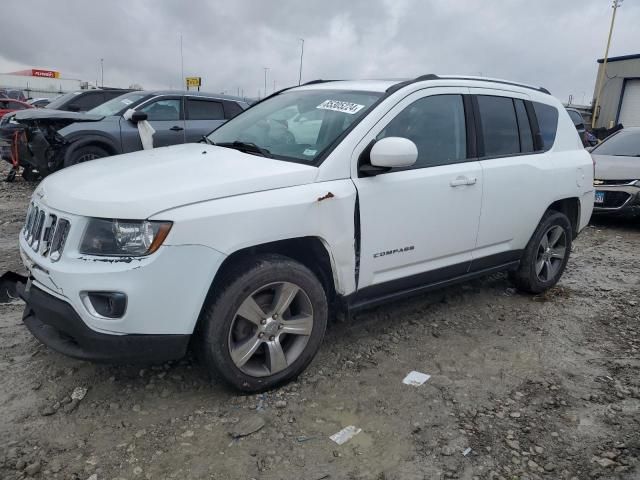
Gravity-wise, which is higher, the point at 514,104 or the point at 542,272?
the point at 514,104

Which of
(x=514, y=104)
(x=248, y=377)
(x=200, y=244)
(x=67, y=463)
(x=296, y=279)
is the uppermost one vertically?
(x=514, y=104)

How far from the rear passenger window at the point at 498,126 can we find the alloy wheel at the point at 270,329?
6.30 ft

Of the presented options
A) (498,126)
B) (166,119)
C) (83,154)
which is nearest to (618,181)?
(498,126)

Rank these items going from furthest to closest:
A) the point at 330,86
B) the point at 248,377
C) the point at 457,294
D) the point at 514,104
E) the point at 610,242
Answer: the point at 610,242 → the point at 457,294 → the point at 514,104 → the point at 330,86 → the point at 248,377

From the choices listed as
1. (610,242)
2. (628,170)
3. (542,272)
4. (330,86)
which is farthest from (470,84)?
(628,170)

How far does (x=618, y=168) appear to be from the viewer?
764 cm

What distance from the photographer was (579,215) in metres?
4.79

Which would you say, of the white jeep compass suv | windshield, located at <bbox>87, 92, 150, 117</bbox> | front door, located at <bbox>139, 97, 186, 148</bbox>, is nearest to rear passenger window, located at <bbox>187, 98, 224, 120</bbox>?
front door, located at <bbox>139, 97, 186, 148</bbox>

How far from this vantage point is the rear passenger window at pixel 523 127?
4215 millimetres

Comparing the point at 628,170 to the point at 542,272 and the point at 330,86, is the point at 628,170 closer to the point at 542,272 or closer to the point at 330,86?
the point at 542,272

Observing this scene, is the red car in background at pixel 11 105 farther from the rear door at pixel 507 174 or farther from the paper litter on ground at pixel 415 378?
the paper litter on ground at pixel 415 378

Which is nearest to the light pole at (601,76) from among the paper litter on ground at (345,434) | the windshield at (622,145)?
the windshield at (622,145)

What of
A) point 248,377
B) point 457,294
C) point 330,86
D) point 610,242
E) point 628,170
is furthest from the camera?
point 628,170

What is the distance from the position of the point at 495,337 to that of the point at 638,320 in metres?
1.39
